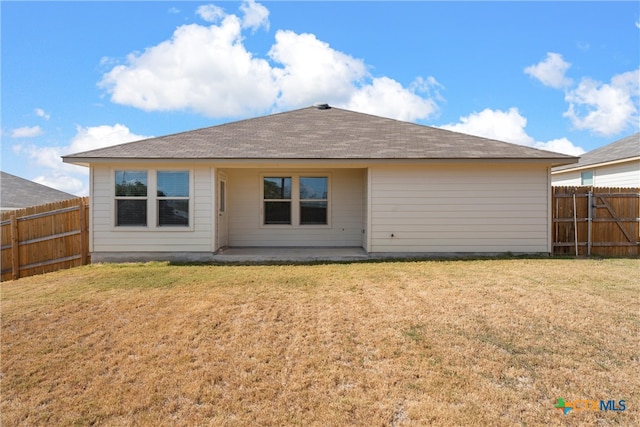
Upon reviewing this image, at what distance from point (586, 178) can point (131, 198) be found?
18131 millimetres

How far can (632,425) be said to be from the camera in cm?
276

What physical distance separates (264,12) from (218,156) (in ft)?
13.5

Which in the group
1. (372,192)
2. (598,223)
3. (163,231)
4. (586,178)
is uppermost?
(586,178)

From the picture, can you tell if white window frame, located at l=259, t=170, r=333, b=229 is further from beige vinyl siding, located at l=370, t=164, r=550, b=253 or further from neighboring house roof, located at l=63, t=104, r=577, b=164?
beige vinyl siding, located at l=370, t=164, r=550, b=253

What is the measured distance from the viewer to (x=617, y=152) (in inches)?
598

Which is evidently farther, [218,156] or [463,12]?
[463,12]

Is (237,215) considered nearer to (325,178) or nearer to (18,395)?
(325,178)

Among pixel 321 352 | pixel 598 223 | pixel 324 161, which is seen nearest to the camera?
pixel 321 352

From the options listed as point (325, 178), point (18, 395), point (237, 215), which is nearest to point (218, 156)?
point (237, 215)

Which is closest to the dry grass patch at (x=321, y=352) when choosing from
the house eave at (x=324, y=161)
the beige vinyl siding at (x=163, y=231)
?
the beige vinyl siding at (x=163, y=231)

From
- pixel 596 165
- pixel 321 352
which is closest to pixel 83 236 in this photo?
pixel 321 352

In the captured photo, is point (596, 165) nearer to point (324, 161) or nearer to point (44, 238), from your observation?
point (324, 161)

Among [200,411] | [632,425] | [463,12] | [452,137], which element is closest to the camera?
[632,425]

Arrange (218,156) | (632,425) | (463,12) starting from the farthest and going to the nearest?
(463,12) → (218,156) → (632,425)
